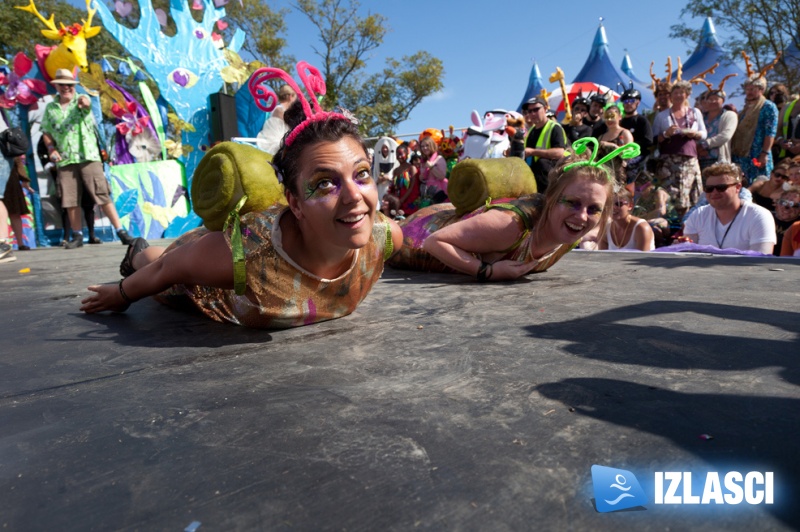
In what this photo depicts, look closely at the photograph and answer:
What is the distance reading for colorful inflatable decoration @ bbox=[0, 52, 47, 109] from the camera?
7059mm

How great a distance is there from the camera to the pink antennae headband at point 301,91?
1952 millimetres

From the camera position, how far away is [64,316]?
8.57 feet

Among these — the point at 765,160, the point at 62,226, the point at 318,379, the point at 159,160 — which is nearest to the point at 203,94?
the point at 159,160

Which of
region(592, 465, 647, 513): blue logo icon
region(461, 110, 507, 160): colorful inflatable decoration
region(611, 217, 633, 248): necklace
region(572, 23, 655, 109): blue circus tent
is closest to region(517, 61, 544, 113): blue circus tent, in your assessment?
region(572, 23, 655, 109): blue circus tent

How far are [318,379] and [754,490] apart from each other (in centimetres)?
105

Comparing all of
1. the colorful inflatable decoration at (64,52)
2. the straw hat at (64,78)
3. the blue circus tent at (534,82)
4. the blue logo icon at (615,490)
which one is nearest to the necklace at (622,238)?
the blue logo icon at (615,490)

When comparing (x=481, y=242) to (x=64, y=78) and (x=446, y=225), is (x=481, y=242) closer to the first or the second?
(x=446, y=225)

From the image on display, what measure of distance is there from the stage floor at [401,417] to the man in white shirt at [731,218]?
6.96ft

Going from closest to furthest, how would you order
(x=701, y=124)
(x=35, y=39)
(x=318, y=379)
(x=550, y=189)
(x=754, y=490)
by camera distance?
(x=754, y=490)
(x=318, y=379)
(x=550, y=189)
(x=701, y=124)
(x=35, y=39)

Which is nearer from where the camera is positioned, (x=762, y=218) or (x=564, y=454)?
→ (x=564, y=454)

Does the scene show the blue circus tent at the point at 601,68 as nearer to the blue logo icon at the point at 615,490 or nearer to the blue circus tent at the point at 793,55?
the blue circus tent at the point at 793,55

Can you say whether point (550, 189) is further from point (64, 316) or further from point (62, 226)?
point (62, 226)

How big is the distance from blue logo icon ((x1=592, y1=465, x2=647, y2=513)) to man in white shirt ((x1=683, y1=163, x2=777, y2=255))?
3911mm

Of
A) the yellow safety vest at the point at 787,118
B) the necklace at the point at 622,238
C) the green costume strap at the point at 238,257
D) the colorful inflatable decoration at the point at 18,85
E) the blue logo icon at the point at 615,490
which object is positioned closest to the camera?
the blue logo icon at the point at 615,490
